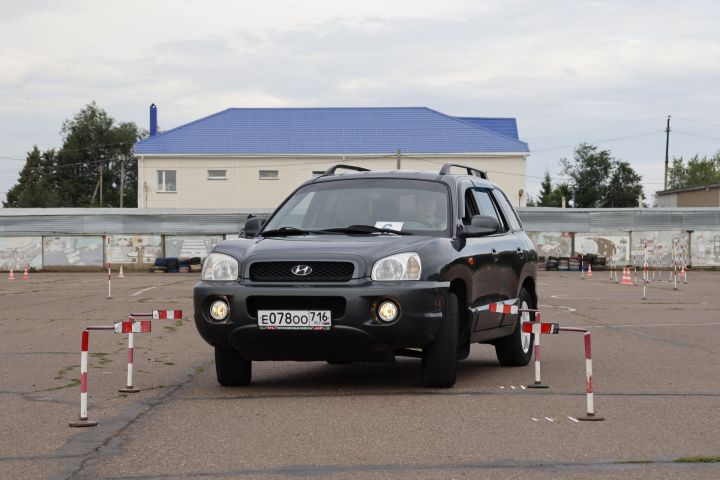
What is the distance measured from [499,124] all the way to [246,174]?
58.9ft

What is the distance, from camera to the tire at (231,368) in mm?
9805

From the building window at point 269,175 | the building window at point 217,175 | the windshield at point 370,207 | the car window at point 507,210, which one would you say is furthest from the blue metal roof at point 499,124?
the windshield at point 370,207

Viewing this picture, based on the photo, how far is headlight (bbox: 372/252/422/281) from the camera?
30.1ft

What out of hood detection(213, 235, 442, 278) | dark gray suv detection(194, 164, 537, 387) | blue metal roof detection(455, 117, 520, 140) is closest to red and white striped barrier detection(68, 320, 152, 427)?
dark gray suv detection(194, 164, 537, 387)

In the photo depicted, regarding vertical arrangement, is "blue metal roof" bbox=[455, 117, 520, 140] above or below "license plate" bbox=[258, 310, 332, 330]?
above

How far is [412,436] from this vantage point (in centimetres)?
725

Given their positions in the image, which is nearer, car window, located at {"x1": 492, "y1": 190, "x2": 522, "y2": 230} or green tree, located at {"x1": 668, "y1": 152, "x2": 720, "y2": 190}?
car window, located at {"x1": 492, "y1": 190, "x2": 522, "y2": 230}

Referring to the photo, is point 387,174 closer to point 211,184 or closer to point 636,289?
point 636,289

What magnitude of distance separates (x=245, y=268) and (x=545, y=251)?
46.5m

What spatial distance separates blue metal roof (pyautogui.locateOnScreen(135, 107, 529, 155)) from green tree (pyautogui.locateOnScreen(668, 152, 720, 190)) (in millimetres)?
81000

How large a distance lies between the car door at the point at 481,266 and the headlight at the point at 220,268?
196 cm

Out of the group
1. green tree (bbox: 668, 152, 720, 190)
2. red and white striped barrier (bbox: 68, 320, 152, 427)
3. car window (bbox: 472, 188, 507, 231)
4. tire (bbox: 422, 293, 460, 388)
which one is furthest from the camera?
green tree (bbox: 668, 152, 720, 190)

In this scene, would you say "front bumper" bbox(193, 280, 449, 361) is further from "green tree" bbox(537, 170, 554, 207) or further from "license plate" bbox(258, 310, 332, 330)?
"green tree" bbox(537, 170, 554, 207)

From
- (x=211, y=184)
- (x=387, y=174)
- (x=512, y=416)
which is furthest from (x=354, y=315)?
(x=211, y=184)
